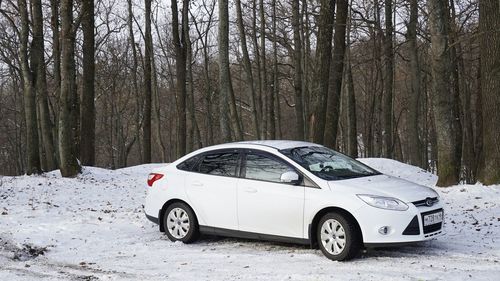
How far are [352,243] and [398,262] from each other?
0.60 meters

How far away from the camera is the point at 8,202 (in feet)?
39.8

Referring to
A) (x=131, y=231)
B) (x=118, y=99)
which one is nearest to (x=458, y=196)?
(x=131, y=231)

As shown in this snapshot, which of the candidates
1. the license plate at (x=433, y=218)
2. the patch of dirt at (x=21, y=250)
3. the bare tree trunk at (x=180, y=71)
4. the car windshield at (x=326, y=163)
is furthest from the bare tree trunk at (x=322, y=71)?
A: the bare tree trunk at (x=180, y=71)

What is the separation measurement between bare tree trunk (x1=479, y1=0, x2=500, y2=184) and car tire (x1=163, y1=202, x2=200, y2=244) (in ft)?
24.0

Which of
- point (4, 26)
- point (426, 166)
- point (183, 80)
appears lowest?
point (426, 166)

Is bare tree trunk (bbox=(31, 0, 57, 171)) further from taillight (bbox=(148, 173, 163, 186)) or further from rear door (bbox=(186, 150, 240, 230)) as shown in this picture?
rear door (bbox=(186, 150, 240, 230))

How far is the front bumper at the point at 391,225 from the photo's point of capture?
6621 millimetres

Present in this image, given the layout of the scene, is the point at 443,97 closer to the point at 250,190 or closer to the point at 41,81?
the point at 250,190

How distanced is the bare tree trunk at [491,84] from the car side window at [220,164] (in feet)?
22.6

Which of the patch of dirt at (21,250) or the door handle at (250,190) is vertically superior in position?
the door handle at (250,190)

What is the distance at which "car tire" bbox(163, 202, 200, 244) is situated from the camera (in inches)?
327

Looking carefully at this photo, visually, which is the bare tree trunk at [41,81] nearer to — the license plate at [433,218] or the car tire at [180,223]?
the car tire at [180,223]

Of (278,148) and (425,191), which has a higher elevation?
(278,148)

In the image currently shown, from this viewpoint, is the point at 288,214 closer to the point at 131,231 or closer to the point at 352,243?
the point at 352,243
